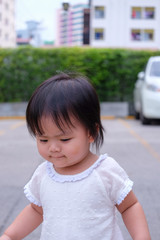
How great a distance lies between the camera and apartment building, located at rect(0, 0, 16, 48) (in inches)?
3455

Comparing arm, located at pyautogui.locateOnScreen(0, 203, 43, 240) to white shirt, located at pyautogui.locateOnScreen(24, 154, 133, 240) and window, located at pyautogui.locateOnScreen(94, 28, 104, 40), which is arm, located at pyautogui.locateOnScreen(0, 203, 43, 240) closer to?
white shirt, located at pyautogui.locateOnScreen(24, 154, 133, 240)

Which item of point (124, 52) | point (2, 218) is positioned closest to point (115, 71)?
point (124, 52)

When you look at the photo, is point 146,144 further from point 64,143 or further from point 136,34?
point 136,34

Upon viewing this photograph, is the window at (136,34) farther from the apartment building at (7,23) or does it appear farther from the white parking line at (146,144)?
the white parking line at (146,144)

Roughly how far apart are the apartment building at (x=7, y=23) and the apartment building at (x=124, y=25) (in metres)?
25.9

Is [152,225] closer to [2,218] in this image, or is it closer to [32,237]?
[32,237]

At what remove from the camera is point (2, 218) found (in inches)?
128

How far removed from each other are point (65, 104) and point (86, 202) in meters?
0.43

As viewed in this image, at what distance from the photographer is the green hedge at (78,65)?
45.4ft

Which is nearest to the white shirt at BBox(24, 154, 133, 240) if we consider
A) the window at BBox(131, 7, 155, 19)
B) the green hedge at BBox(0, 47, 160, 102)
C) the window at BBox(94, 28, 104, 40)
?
the green hedge at BBox(0, 47, 160, 102)

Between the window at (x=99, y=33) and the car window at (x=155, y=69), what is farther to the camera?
the window at (x=99, y=33)

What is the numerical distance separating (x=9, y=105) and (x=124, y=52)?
423 cm

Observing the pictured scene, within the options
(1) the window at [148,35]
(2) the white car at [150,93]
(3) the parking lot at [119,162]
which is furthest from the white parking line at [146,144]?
(1) the window at [148,35]

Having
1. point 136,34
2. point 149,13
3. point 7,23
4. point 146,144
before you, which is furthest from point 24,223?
point 7,23
